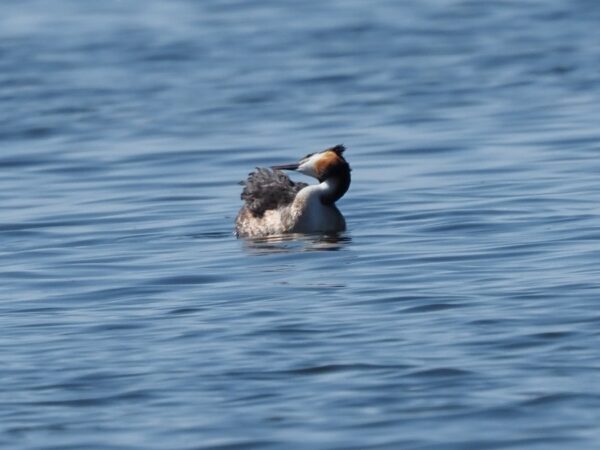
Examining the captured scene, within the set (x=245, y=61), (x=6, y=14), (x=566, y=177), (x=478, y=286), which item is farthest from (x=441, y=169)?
(x=6, y=14)

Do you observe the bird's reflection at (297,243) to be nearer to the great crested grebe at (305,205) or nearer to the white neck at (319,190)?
the great crested grebe at (305,205)

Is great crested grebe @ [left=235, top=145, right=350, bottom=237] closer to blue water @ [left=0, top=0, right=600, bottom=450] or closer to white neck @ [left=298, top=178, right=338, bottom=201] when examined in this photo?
white neck @ [left=298, top=178, right=338, bottom=201]

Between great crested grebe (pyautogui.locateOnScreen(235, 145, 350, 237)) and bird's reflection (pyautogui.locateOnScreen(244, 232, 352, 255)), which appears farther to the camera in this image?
great crested grebe (pyautogui.locateOnScreen(235, 145, 350, 237))

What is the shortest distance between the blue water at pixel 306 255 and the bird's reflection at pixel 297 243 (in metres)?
0.05

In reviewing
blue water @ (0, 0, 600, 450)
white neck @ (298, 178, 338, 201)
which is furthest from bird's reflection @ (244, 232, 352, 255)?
white neck @ (298, 178, 338, 201)

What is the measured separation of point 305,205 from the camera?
53.0 feet

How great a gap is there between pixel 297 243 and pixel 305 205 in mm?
588

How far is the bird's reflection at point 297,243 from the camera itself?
15.2 metres

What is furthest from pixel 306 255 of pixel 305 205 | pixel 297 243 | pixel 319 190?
pixel 319 190

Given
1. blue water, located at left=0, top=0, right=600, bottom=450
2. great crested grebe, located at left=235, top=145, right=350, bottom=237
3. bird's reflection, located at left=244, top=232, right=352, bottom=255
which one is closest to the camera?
blue water, located at left=0, top=0, right=600, bottom=450

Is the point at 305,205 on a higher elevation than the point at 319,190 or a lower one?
lower

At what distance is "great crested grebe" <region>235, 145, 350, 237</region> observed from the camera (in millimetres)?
16125

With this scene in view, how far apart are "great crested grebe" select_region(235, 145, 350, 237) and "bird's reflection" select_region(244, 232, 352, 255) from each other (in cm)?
12

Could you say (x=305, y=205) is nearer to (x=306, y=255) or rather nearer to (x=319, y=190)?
(x=319, y=190)
